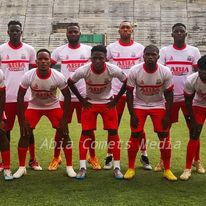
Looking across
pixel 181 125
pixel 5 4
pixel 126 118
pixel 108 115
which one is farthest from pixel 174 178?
pixel 5 4

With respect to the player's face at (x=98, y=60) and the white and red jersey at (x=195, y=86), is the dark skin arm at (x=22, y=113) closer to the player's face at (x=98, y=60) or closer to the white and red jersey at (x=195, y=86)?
the player's face at (x=98, y=60)

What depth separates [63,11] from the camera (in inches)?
1177

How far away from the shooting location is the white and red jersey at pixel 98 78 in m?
4.96

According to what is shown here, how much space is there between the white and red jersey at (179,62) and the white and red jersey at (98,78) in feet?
2.42

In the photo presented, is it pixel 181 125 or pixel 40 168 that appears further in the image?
pixel 181 125

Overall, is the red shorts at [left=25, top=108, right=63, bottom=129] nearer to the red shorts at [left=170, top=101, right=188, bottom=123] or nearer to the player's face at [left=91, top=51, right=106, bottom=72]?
the player's face at [left=91, top=51, right=106, bottom=72]

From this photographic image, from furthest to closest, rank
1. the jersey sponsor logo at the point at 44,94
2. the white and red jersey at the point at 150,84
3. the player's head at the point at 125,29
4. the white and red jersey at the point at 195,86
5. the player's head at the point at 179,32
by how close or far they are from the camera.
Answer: the player's head at the point at 125,29 < the player's head at the point at 179,32 < the jersey sponsor logo at the point at 44,94 < the white and red jersey at the point at 150,84 < the white and red jersey at the point at 195,86

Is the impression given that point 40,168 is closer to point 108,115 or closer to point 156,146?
point 108,115

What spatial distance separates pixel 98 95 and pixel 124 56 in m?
0.80

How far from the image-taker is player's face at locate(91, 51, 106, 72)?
4844 mm

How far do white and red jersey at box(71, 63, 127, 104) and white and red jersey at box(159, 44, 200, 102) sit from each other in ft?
2.42

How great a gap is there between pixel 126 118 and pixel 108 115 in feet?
18.6

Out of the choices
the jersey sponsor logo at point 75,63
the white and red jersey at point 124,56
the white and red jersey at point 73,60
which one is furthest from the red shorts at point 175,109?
the jersey sponsor logo at point 75,63

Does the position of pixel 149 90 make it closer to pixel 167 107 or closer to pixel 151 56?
pixel 167 107
